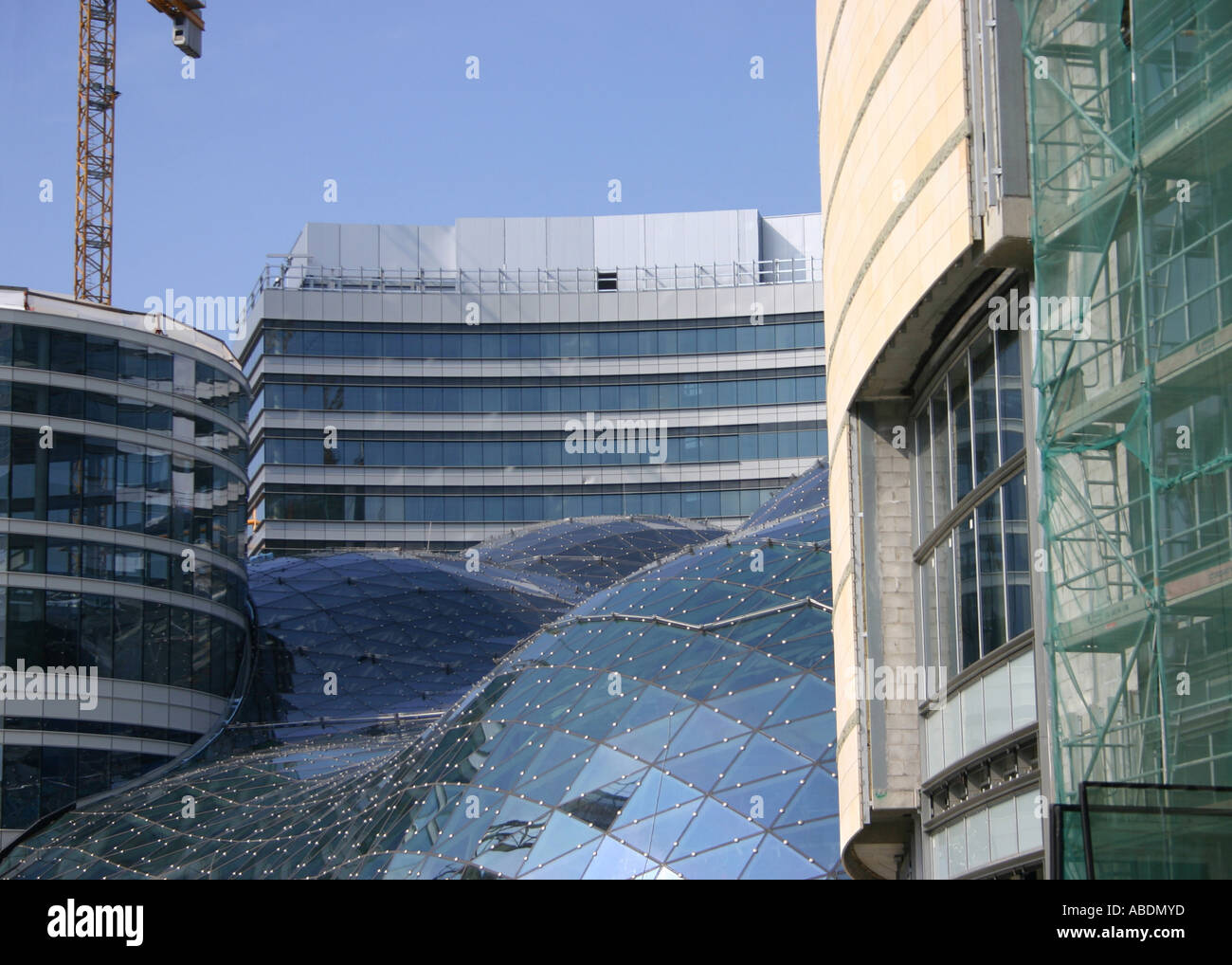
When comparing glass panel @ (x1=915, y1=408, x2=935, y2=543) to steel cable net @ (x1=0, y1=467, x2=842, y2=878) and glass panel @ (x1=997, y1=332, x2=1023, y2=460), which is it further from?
steel cable net @ (x1=0, y1=467, x2=842, y2=878)

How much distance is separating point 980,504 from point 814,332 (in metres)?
96.9

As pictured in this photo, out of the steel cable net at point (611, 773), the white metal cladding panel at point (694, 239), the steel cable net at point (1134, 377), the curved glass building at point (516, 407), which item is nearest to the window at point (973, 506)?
the steel cable net at point (1134, 377)

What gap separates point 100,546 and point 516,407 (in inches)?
2670

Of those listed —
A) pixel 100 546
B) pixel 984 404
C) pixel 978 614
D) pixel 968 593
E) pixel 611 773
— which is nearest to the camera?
pixel 984 404

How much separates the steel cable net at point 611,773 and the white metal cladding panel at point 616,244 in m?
86.3

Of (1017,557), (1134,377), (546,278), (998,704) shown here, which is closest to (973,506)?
(1017,557)

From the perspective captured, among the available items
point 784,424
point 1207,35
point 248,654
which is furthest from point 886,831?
point 784,424

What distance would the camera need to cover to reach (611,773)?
113 ft

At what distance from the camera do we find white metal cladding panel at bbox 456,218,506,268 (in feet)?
429

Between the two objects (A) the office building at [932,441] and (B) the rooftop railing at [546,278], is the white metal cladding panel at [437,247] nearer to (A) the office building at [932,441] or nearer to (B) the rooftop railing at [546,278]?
(B) the rooftop railing at [546,278]

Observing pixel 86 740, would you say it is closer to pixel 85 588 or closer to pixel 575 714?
pixel 85 588

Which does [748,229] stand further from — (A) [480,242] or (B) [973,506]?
(B) [973,506]

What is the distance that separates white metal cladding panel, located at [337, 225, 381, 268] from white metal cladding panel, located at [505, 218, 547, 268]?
32.5ft

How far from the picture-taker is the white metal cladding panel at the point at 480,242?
130875 millimetres
